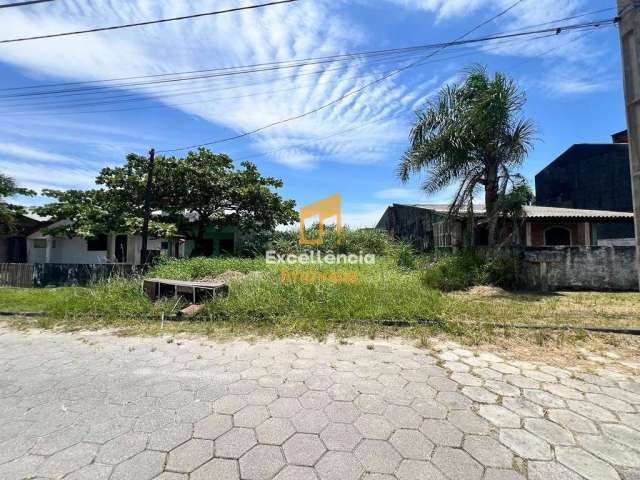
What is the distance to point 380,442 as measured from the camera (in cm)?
204

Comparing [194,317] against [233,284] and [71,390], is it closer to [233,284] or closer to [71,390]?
[233,284]

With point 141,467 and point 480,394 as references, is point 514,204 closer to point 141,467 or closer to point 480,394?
point 480,394

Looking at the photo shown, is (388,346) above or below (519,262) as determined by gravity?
below

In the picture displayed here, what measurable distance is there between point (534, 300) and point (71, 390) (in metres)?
8.53

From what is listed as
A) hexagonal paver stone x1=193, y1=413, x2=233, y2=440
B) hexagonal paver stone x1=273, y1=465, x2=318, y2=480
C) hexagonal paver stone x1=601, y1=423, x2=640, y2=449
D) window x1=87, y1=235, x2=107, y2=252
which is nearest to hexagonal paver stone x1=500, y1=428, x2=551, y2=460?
hexagonal paver stone x1=601, y1=423, x2=640, y2=449

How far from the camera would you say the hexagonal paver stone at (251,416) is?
7.44ft

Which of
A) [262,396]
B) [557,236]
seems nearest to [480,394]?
[262,396]

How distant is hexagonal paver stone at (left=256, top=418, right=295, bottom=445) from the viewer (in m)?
2.07

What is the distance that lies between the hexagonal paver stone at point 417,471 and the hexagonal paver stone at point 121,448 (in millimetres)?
1662

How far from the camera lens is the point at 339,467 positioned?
181cm

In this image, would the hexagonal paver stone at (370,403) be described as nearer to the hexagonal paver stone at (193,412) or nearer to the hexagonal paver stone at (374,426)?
the hexagonal paver stone at (374,426)

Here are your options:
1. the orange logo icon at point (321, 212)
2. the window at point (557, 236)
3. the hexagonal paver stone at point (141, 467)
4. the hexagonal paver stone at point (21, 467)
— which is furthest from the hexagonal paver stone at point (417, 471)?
the window at point (557, 236)

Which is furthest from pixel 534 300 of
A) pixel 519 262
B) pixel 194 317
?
pixel 194 317

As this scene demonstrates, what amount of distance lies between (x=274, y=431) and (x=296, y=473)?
1.46ft
